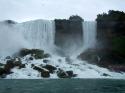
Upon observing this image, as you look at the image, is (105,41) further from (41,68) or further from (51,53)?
(41,68)

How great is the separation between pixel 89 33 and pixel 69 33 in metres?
8.22

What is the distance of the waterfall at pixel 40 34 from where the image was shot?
129625mm

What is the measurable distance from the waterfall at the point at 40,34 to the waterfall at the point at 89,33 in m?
11.6

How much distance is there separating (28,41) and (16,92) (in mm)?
84000

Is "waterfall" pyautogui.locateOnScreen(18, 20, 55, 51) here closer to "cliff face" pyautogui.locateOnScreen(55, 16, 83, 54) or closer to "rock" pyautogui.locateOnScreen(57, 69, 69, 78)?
"cliff face" pyautogui.locateOnScreen(55, 16, 83, 54)

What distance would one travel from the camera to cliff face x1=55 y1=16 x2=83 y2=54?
135m

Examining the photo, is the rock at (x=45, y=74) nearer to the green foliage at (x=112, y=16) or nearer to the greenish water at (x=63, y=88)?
the greenish water at (x=63, y=88)

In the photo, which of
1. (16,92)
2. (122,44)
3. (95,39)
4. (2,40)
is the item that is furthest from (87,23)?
(16,92)

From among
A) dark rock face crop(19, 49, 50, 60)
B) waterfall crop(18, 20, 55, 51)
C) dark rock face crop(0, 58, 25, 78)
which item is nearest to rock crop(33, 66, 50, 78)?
dark rock face crop(0, 58, 25, 78)

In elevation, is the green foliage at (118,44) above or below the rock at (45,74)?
above

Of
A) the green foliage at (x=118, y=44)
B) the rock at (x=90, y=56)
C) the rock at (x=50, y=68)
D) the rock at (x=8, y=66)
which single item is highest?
the green foliage at (x=118, y=44)

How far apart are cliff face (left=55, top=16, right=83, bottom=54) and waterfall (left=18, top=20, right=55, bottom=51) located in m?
3.47

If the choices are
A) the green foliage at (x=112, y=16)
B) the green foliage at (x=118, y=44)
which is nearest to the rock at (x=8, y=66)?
the green foliage at (x=118, y=44)

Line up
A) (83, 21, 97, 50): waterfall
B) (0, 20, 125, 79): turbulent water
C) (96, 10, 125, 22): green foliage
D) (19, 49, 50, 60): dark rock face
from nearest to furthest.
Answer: (19, 49, 50, 60): dark rock face, (0, 20, 125, 79): turbulent water, (83, 21, 97, 50): waterfall, (96, 10, 125, 22): green foliage
